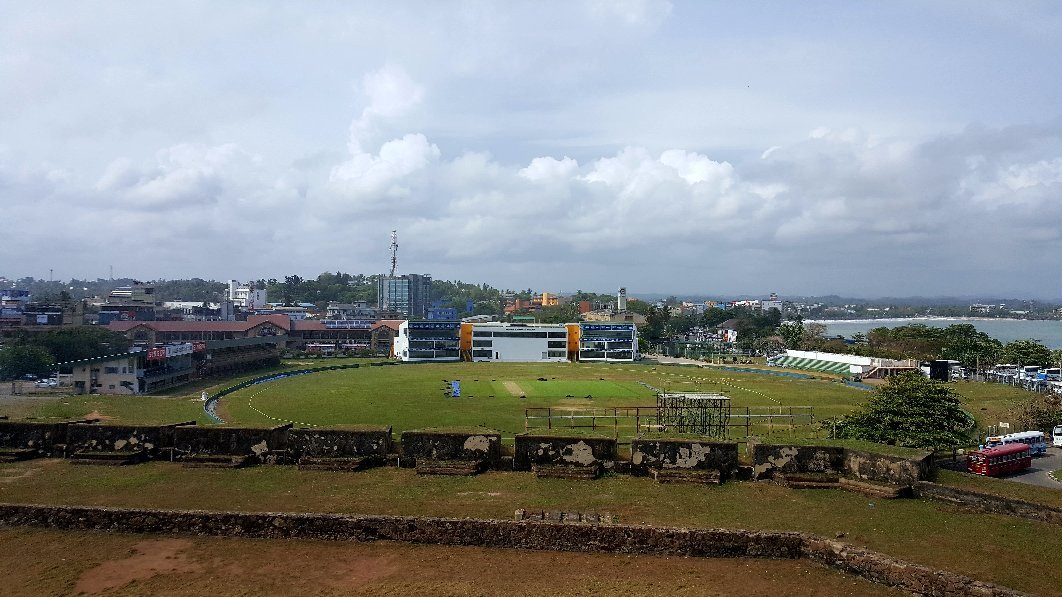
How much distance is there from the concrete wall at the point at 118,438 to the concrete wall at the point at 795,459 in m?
13.8

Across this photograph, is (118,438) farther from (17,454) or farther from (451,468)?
(451,468)

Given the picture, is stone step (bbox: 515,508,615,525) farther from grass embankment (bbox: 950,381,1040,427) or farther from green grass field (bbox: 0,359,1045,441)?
grass embankment (bbox: 950,381,1040,427)

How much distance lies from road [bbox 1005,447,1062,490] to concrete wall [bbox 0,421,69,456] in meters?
25.9

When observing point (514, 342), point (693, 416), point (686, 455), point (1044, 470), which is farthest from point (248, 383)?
point (1044, 470)

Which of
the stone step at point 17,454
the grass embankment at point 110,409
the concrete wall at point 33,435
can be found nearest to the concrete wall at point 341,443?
the concrete wall at point 33,435

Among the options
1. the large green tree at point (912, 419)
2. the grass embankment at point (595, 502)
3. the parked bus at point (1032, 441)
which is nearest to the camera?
the grass embankment at point (595, 502)

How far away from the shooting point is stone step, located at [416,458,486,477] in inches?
619

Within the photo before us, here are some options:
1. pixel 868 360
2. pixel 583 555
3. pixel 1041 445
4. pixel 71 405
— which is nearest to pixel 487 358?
pixel 868 360

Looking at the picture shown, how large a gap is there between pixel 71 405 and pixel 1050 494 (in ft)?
113

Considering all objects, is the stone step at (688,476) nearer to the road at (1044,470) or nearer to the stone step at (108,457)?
the road at (1044,470)

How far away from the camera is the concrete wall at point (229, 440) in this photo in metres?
16.8

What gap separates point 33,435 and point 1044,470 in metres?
30.4

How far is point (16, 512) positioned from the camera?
1243 cm

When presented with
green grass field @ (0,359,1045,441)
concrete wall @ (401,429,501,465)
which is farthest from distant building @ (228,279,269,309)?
concrete wall @ (401,429,501,465)
